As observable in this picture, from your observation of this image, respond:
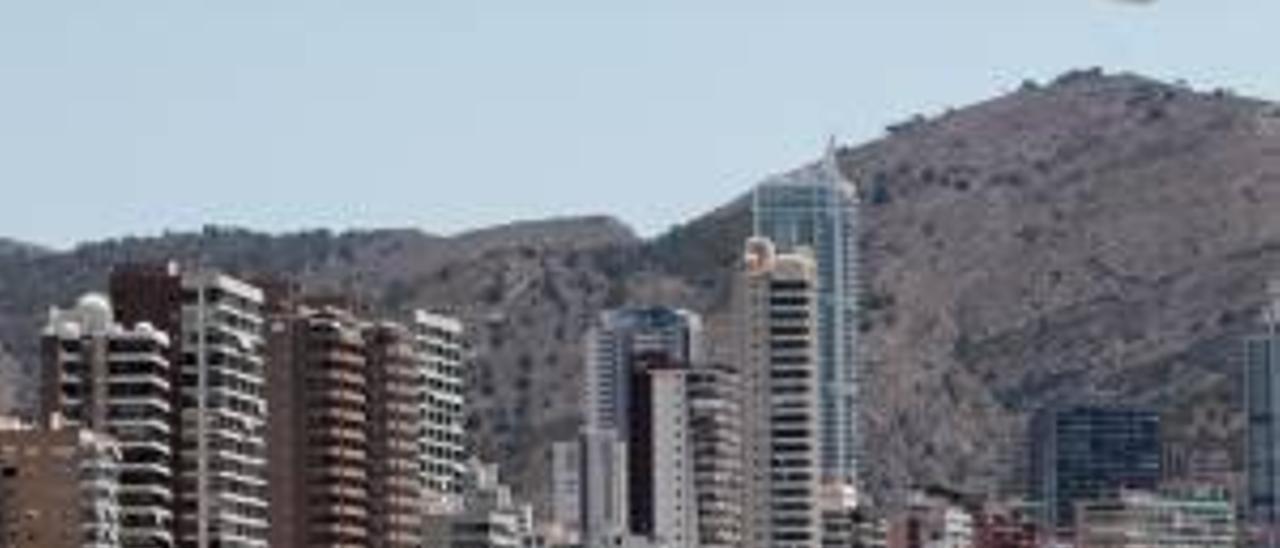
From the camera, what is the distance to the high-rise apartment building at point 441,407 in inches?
6594

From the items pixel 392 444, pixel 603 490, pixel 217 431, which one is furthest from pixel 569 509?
pixel 217 431

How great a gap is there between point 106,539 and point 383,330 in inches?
1390

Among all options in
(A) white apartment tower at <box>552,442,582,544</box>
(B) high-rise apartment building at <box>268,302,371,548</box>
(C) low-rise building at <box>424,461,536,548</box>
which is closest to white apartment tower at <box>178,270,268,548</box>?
(B) high-rise apartment building at <box>268,302,371,548</box>

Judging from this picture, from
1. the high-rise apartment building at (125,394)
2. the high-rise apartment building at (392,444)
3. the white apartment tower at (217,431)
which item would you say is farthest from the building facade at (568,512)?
the high-rise apartment building at (125,394)

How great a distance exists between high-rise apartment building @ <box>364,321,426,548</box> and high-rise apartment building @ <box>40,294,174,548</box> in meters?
16.3

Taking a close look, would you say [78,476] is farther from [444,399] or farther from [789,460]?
[789,460]

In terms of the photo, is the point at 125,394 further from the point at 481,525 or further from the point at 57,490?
the point at 481,525

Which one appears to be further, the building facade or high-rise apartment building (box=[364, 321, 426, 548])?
the building facade

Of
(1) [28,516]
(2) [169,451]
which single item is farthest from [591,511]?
(1) [28,516]

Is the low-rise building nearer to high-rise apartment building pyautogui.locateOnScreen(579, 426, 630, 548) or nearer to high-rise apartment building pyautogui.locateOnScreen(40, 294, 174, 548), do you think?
high-rise apartment building pyautogui.locateOnScreen(579, 426, 630, 548)

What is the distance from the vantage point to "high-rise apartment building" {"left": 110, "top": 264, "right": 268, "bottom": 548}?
435ft

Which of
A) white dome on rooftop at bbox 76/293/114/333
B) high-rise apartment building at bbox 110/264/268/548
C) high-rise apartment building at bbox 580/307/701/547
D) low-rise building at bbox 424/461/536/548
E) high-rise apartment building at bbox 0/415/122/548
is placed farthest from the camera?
high-rise apartment building at bbox 580/307/701/547

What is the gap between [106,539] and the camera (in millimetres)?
121875

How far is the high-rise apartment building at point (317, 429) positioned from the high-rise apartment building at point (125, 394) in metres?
8.34
